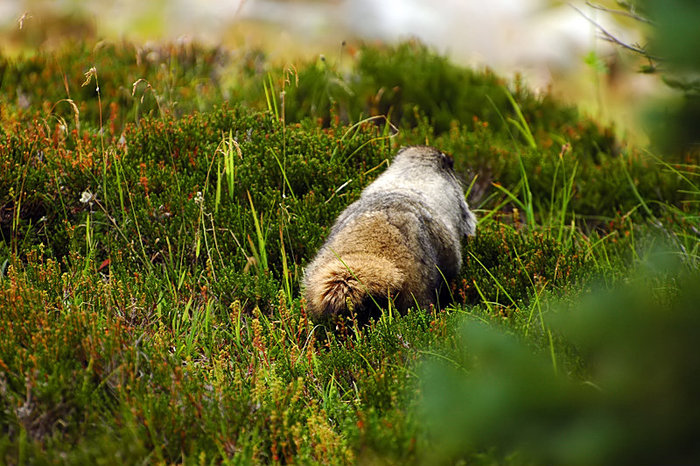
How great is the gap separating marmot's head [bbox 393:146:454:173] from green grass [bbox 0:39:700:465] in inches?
9.7

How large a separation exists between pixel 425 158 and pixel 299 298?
1.82m

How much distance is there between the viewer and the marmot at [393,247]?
370 centimetres

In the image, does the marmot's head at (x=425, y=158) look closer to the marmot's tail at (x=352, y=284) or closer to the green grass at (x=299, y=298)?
the green grass at (x=299, y=298)

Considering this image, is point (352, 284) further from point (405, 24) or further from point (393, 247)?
point (405, 24)

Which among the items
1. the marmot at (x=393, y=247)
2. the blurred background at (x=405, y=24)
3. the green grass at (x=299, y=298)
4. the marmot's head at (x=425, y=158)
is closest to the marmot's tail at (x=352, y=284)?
the marmot at (x=393, y=247)

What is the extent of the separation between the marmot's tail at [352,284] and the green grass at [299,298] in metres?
0.18

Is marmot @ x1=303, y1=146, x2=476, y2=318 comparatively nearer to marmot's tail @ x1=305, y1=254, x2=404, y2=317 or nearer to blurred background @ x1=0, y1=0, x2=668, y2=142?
marmot's tail @ x1=305, y1=254, x2=404, y2=317

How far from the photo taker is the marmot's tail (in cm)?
366

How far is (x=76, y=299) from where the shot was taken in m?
3.48

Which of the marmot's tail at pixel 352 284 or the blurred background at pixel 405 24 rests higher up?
the blurred background at pixel 405 24

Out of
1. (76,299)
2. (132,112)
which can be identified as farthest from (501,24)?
(76,299)

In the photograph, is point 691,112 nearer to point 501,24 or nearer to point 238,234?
point 238,234

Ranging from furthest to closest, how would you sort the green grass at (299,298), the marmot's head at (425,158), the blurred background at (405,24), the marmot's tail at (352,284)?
the blurred background at (405,24)
the marmot's head at (425,158)
the marmot's tail at (352,284)
the green grass at (299,298)

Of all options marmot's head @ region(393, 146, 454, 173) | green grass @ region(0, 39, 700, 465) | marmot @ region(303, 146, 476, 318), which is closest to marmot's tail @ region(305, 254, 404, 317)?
marmot @ region(303, 146, 476, 318)
